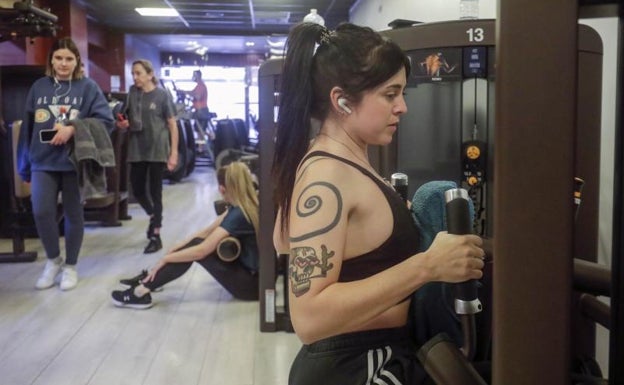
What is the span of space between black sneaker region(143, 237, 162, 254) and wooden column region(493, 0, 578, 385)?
442 cm

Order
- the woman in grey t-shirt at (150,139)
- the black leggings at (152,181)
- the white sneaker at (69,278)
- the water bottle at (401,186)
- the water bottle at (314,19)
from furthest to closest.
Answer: the black leggings at (152,181) < the woman in grey t-shirt at (150,139) < the white sneaker at (69,278) < the water bottle at (314,19) < the water bottle at (401,186)

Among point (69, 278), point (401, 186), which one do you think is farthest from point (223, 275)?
point (401, 186)

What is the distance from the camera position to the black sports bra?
38.9 inches

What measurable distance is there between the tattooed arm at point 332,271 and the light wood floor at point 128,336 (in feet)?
5.50

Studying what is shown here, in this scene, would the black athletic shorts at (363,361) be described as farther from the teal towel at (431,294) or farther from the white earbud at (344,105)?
the white earbud at (344,105)

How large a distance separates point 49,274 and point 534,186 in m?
3.72

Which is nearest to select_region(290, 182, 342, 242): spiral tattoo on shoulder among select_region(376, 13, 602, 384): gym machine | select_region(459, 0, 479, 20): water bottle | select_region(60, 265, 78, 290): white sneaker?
select_region(376, 13, 602, 384): gym machine

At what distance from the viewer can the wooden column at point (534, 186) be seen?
21.1 inches

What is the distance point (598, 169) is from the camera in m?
1.98

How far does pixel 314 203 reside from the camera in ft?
3.12

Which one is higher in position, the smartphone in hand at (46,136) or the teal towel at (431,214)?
the smartphone in hand at (46,136)

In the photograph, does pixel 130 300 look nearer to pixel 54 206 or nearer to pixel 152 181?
pixel 54 206

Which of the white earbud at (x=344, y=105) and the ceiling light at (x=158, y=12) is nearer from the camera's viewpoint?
the white earbud at (x=344, y=105)

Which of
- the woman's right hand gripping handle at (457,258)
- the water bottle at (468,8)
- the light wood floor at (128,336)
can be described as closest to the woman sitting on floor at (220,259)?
the light wood floor at (128,336)
